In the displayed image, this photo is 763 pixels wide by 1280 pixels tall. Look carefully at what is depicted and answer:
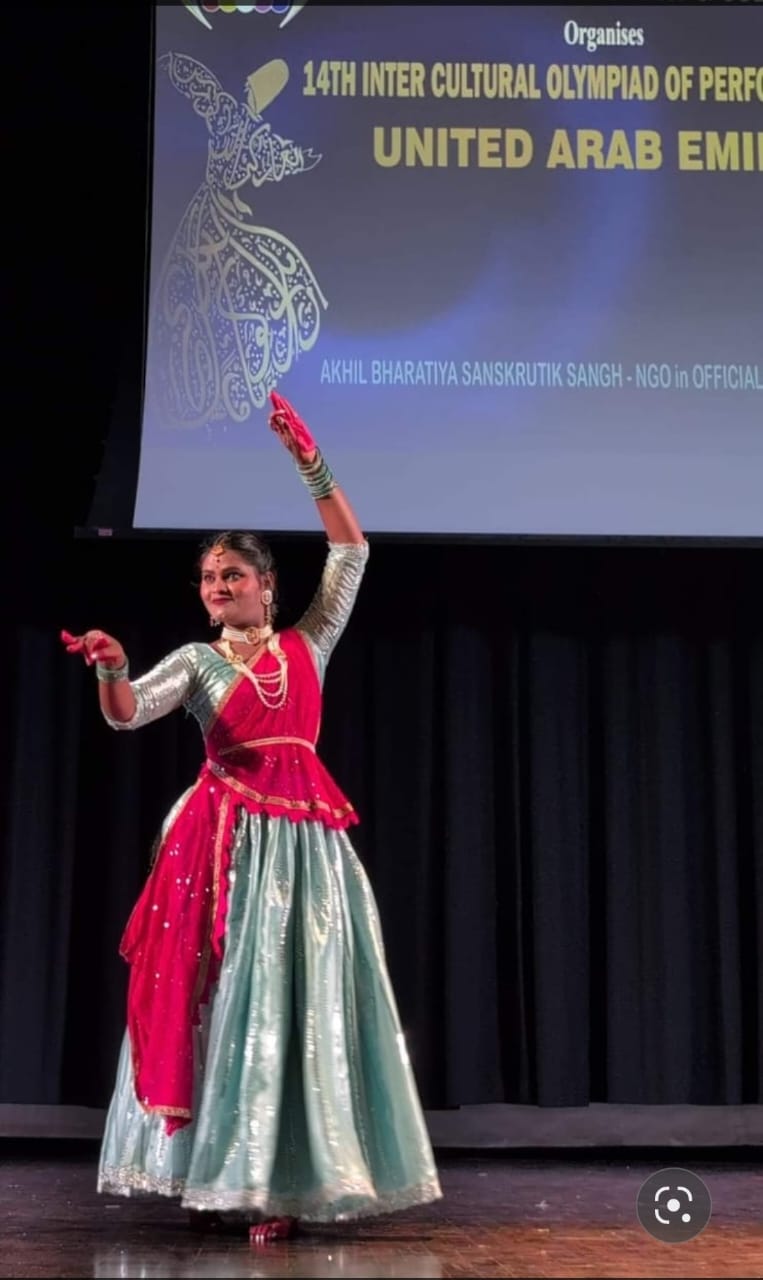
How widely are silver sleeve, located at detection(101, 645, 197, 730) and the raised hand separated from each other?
3.6 inches

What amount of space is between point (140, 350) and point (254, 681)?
1.44 meters

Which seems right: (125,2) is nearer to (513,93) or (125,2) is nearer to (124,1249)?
(513,93)

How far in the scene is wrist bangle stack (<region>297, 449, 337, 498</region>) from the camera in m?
2.61

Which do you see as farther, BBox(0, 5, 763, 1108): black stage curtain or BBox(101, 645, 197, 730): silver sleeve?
BBox(0, 5, 763, 1108): black stage curtain

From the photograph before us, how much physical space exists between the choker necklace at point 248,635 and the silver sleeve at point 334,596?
0.27ft

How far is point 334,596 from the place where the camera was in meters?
2.72

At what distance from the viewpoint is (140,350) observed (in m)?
3.72

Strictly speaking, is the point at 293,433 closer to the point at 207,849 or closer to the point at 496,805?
the point at 207,849

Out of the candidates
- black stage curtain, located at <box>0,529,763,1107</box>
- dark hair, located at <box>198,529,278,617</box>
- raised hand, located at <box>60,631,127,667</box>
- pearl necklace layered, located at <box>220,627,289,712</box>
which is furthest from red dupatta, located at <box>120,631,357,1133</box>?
black stage curtain, located at <box>0,529,763,1107</box>

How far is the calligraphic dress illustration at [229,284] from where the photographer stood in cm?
358

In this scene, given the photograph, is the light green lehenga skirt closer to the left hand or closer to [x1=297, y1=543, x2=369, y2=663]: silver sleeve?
[x1=297, y1=543, x2=369, y2=663]: silver sleeve

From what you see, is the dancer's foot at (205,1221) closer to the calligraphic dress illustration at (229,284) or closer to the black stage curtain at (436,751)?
the black stage curtain at (436,751)

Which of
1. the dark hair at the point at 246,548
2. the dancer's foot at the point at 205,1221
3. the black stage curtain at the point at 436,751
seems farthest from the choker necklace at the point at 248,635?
the black stage curtain at the point at 436,751

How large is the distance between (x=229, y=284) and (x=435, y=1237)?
2238mm
